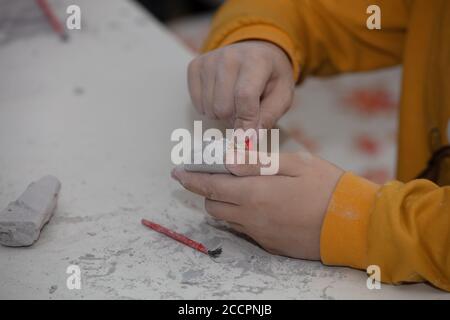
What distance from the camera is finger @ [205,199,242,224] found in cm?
56

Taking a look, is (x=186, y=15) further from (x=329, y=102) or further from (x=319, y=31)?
(x=319, y=31)

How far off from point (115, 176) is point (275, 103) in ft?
0.64

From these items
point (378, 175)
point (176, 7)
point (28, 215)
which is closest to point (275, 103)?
point (28, 215)

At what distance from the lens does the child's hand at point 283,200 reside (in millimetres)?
539

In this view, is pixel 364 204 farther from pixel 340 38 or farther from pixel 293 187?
pixel 340 38

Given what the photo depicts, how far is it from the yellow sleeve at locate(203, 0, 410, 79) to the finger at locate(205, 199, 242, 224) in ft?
0.77

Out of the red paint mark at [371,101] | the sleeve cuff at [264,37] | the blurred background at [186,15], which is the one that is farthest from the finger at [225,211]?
the blurred background at [186,15]

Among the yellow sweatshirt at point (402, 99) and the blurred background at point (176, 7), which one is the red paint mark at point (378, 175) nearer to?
the yellow sweatshirt at point (402, 99)

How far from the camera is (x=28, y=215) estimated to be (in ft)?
1.81

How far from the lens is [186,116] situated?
77cm

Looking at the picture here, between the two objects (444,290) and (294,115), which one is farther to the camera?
(294,115)

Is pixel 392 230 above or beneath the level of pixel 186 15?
beneath
